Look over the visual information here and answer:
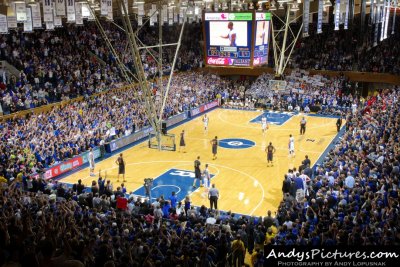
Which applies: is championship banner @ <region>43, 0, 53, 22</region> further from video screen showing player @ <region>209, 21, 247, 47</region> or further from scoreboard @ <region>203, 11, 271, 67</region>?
video screen showing player @ <region>209, 21, 247, 47</region>

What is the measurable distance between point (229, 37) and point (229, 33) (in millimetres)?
227

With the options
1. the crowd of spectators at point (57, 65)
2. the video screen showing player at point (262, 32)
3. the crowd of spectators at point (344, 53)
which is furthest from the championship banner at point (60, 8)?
the crowd of spectators at point (344, 53)

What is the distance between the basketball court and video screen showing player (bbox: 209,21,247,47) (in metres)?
6.13

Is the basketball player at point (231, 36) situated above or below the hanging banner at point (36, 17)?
below

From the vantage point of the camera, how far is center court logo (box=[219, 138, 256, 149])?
92.5 ft

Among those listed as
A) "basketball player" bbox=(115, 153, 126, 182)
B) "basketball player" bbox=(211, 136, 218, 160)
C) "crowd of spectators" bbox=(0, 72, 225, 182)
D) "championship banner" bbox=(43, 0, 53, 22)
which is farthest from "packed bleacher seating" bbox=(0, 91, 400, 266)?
"championship banner" bbox=(43, 0, 53, 22)

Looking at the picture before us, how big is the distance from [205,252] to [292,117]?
89.8 feet

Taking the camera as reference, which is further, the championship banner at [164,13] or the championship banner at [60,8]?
the championship banner at [164,13]

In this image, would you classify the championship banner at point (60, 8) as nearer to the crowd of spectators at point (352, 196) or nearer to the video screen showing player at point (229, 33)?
the video screen showing player at point (229, 33)

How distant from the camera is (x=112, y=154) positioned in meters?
27.1

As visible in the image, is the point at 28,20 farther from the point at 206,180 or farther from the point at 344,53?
the point at 344,53

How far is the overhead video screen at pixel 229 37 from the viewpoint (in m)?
25.8

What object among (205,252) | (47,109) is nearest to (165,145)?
(47,109)
